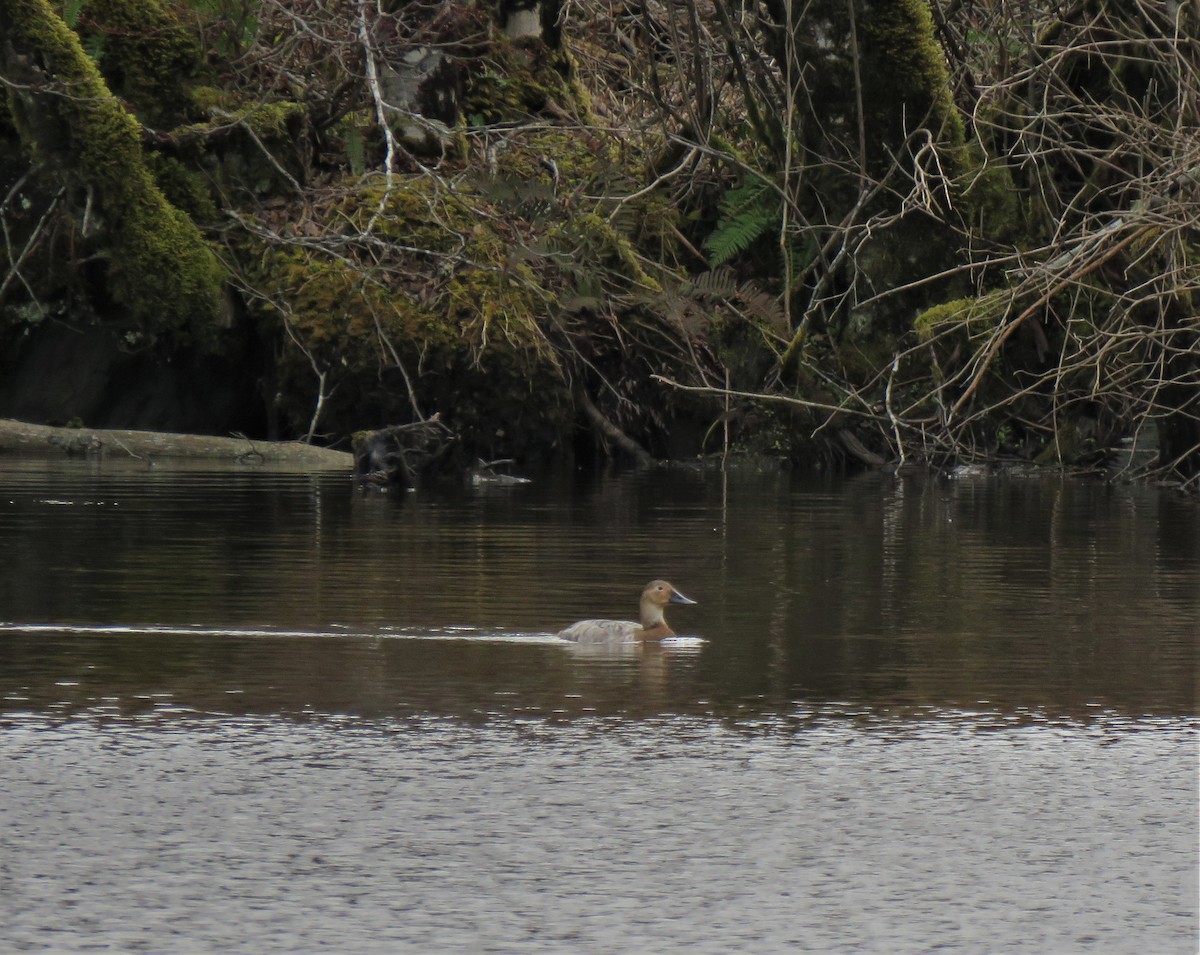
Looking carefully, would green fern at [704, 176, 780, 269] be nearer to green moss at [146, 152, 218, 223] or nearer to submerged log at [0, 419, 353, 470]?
submerged log at [0, 419, 353, 470]

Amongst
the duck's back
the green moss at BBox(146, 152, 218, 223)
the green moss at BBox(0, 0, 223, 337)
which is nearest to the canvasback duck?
the duck's back

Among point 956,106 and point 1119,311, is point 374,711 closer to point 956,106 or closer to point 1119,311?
point 1119,311

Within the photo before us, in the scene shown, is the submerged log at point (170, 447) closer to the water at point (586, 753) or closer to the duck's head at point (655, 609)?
the water at point (586, 753)

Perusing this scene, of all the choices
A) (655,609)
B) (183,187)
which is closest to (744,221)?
(183,187)

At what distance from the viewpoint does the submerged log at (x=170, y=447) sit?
69.8 ft

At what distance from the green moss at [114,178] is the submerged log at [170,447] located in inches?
43.5

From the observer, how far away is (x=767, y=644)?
8.64 m

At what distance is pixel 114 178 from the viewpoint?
21.0 m

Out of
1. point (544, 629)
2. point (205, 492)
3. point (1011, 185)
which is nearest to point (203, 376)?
point (205, 492)

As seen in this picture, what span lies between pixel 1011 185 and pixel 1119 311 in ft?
7.97

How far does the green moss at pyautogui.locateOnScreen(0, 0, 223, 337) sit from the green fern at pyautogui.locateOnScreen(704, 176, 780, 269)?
16.4 ft

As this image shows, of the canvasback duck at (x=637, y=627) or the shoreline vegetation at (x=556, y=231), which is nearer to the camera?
the canvasback duck at (x=637, y=627)

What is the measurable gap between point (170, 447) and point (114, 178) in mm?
2627

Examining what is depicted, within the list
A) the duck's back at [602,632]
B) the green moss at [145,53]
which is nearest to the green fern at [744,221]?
the green moss at [145,53]
